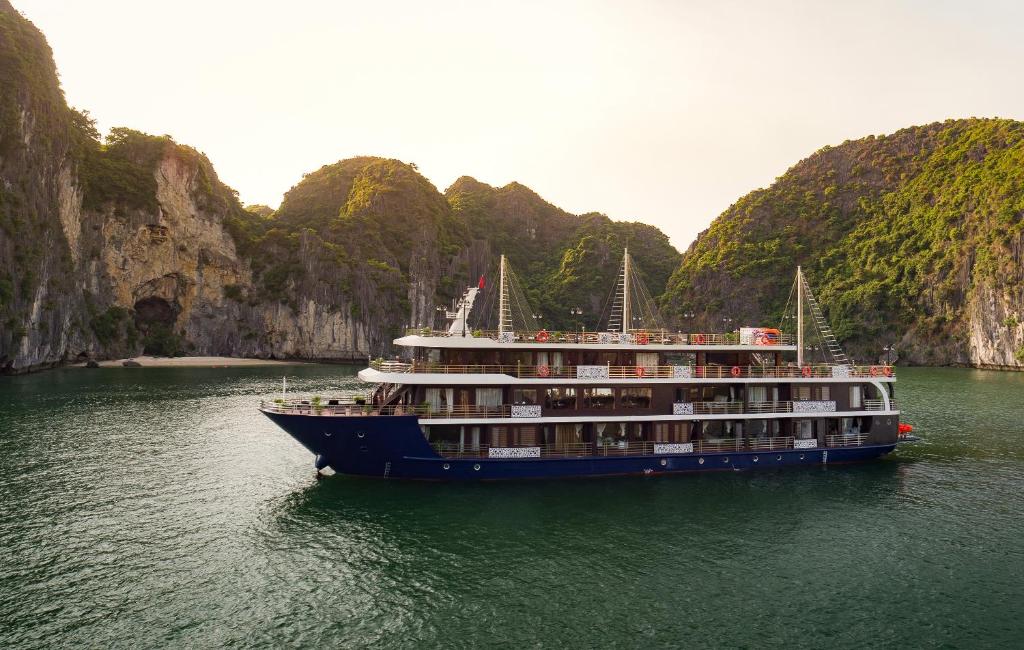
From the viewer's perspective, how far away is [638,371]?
26.5 meters

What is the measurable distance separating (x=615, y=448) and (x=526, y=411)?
4732 mm

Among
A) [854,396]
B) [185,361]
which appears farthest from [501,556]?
[185,361]

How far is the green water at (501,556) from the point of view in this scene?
14.4 metres

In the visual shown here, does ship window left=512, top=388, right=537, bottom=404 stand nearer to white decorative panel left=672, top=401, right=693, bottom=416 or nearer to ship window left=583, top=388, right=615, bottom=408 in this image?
ship window left=583, top=388, right=615, bottom=408

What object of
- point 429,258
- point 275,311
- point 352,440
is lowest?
point 352,440

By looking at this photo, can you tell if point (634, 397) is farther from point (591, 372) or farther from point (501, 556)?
point (501, 556)

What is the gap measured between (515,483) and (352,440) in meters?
7.49

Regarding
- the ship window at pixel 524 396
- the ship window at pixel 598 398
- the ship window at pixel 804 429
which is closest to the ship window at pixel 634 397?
the ship window at pixel 598 398

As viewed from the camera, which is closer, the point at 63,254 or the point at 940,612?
the point at 940,612

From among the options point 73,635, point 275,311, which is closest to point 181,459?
point 73,635

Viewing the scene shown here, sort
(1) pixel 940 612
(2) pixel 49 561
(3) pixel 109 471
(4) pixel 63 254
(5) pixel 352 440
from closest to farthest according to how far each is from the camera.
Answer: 1. (1) pixel 940 612
2. (2) pixel 49 561
3. (5) pixel 352 440
4. (3) pixel 109 471
5. (4) pixel 63 254

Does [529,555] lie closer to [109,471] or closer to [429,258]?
[109,471]

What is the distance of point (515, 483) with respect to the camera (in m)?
25.0

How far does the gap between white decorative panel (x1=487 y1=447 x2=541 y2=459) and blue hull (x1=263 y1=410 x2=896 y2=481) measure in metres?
0.25
